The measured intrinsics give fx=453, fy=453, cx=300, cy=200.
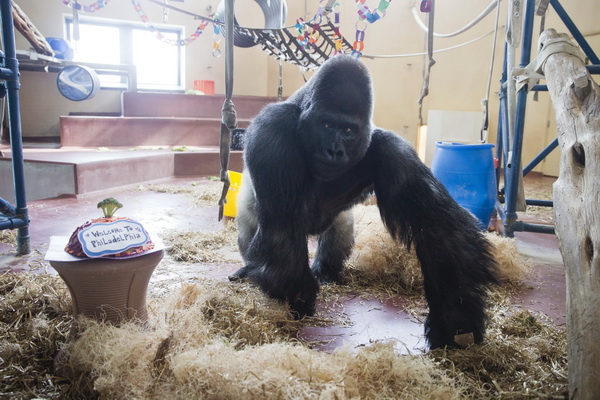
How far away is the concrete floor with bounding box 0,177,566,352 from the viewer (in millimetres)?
1978

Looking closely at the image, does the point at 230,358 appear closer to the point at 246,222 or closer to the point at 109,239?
the point at 109,239

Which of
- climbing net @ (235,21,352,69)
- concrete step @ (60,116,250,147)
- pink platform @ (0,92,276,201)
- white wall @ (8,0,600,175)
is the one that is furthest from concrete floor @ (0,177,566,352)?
white wall @ (8,0,600,175)

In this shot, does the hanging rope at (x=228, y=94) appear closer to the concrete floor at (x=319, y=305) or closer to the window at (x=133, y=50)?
the concrete floor at (x=319, y=305)

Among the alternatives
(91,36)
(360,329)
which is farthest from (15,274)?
(91,36)

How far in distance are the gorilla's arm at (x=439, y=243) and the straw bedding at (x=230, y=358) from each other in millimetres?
138

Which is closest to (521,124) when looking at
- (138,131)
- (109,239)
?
(109,239)

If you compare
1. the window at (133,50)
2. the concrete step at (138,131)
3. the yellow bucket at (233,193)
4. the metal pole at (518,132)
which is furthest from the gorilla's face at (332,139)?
the window at (133,50)

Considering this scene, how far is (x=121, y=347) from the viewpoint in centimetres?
139

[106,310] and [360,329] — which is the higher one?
[106,310]

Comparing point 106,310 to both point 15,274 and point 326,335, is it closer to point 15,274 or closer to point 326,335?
point 326,335

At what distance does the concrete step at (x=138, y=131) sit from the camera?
6879 millimetres

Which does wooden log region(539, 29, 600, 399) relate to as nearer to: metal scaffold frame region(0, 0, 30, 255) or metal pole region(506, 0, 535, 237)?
metal pole region(506, 0, 535, 237)

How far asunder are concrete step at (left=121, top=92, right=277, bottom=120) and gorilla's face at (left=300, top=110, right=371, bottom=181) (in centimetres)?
643

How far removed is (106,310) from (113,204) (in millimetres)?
365
